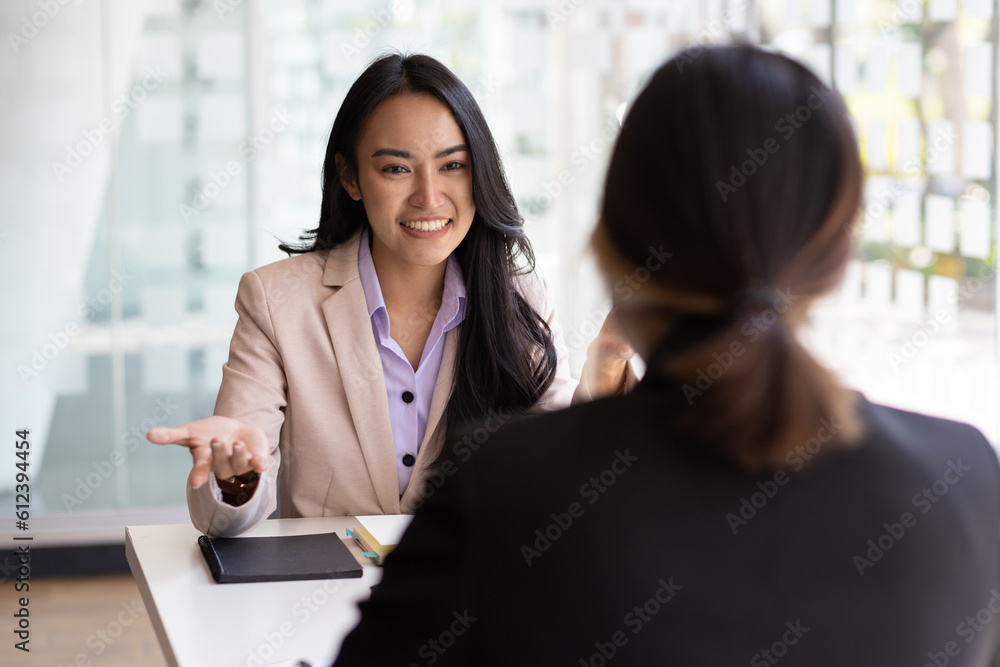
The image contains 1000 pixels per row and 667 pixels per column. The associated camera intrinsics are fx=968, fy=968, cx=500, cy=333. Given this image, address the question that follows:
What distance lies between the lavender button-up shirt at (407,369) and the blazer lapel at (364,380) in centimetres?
2

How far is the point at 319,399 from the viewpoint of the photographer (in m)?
1.90

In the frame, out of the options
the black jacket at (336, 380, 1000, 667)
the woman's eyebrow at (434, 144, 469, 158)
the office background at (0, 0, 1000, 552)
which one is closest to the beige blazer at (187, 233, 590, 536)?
the woman's eyebrow at (434, 144, 469, 158)

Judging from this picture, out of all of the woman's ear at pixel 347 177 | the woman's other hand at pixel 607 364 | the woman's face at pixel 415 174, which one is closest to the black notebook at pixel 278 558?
the woman's other hand at pixel 607 364

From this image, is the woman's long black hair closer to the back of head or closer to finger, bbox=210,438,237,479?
finger, bbox=210,438,237,479

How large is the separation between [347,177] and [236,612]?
3.40 ft

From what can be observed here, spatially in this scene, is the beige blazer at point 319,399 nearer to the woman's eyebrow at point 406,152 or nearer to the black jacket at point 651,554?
the woman's eyebrow at point 406,152

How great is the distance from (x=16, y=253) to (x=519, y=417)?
10.3 feet

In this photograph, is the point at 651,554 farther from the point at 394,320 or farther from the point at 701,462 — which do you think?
the point at 394,320

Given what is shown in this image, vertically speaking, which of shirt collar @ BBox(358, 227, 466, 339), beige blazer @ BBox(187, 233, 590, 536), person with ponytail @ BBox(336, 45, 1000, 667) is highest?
person with ponytail @ BBox(336, 45, 1000, 667)

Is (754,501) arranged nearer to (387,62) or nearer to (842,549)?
(842,549)

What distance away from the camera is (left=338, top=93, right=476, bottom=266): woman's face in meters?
1.97

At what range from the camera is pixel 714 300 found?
0.76 metres

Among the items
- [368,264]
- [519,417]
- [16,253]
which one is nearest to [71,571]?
[16,253]

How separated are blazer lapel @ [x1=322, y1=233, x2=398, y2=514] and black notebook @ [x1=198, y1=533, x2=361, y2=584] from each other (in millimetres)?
237
